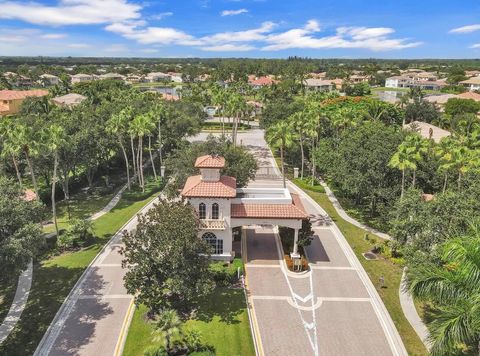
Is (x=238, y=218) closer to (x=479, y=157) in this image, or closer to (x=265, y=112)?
(x=479, y=157)

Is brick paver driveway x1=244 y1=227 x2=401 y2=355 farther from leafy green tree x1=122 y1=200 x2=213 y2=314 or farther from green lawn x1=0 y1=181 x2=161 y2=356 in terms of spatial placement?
green lawn x1=0 y1=181 x2=161 y2=356

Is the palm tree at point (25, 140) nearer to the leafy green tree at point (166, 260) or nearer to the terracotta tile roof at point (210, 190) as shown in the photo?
the terracotta tile roof at point (210, 190)

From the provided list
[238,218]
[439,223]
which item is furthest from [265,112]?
[439,223]

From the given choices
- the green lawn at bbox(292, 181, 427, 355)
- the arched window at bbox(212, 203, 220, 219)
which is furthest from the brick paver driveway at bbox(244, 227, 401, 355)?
the arched window at bbox(212, 203, 220, 219)

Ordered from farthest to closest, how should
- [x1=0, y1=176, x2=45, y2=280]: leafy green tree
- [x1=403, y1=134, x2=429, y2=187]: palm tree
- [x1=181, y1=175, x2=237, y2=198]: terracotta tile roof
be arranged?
[x1=403, y1=134, x2=429, y2=187]: palm tree → [x1=181, y1=175, x2=237, y2=198]: terracotta tile roof → [x1=0, y1=176, x2=45, y2=280]: leafy green tree

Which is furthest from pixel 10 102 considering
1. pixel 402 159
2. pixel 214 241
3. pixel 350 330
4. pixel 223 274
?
pixel 350 330

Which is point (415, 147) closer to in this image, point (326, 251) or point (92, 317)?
point (326, 251)

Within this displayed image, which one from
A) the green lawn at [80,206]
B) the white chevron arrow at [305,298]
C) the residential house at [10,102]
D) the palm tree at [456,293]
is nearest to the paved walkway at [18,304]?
the green lawn at [80,206]
